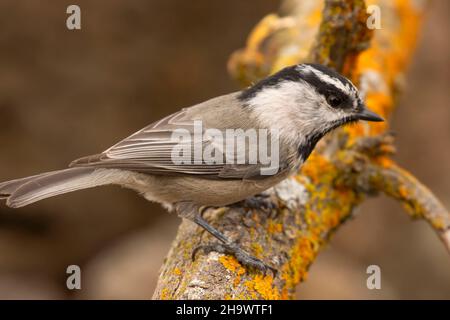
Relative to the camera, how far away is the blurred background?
5.89m

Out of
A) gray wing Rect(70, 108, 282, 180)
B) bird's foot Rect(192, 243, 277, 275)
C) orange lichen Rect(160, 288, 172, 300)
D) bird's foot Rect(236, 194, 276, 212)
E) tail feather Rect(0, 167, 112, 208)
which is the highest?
gray wing Rect(70, 108, 282, 180)

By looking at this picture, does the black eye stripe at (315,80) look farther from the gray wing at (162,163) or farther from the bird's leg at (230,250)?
the bird's leg at (230,250)

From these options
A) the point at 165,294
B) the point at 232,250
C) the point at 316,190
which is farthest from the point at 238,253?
the point at 316,190

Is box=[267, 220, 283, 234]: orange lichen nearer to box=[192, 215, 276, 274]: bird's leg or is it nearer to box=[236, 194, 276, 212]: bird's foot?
box=[236, 194, 276, 212]: bird's foot

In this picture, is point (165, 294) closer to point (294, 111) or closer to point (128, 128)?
point (294, 111)

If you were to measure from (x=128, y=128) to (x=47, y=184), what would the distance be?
9.96 ft

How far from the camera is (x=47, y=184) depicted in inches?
131

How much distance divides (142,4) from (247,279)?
3985 millimetres

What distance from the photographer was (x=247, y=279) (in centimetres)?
304

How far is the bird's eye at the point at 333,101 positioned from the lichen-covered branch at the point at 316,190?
18.4 inches

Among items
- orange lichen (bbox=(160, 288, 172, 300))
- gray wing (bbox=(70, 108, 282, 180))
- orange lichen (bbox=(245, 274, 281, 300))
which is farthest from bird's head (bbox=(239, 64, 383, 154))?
orange lichen (bbox=(160, 288, 172, 300))

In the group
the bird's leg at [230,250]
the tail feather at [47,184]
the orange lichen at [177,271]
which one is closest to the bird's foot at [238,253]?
the bird's leg at [230,250]
